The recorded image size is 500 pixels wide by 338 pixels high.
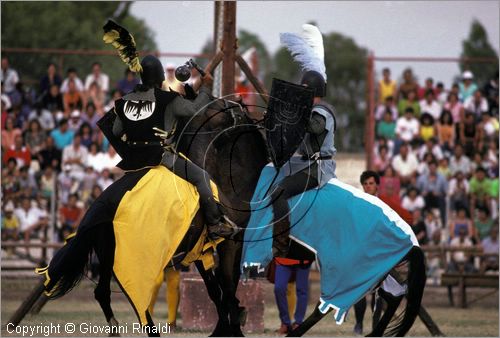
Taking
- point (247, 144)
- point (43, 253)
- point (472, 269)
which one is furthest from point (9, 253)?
point (247, 144)

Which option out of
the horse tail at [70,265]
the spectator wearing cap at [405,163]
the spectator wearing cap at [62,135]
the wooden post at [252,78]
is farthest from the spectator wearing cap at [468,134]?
the horse tail at [70,265]

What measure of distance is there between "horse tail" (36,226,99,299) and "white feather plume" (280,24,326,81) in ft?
8.74

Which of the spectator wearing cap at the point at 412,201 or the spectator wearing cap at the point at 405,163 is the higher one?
the spectator wearing cap at the point at 405,163

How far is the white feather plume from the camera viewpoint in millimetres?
Result: 11875

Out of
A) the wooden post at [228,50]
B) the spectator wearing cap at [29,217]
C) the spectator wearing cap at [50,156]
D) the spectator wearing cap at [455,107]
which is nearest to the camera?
the wooden post at [228,50]

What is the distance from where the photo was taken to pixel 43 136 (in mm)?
21578

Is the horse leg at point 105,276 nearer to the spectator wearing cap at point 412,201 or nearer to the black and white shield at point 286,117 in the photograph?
the black and white shield at point 286,117

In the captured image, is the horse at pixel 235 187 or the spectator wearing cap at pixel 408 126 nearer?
the horse at pixel 235 187

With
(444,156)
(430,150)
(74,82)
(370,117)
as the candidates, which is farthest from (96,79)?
(444,156)

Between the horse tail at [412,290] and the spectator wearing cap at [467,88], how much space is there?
11.7m

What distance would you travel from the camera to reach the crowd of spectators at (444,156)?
809 inches

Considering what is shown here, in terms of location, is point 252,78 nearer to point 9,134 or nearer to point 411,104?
point 9,134

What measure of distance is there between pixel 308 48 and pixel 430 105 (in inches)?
435

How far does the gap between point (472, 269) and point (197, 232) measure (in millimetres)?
9922
